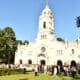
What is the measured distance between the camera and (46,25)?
7769 cm

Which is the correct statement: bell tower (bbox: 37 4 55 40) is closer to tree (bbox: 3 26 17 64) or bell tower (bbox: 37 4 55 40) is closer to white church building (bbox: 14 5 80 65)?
white church building (bbox: 14 5 80 65)

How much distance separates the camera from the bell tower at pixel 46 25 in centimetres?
7706

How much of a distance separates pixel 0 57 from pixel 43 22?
19419 millimetres

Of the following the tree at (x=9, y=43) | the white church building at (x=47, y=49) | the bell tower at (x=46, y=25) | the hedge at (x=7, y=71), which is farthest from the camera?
the tree at (x=9, y=43)

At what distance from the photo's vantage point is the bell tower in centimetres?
7706

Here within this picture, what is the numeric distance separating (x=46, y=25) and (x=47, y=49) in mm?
7029

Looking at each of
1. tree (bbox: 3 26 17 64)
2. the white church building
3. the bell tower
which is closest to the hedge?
the white church building

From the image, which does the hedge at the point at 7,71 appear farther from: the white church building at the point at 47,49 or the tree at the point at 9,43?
the tree at the point at 9,43

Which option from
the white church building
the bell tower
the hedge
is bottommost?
the hedge

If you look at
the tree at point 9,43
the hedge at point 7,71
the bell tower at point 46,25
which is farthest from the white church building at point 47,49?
the hedge at point 7,71

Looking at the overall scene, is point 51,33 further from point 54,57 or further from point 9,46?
point 9,46

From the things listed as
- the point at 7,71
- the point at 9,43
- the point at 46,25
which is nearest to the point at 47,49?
the point at 46,25

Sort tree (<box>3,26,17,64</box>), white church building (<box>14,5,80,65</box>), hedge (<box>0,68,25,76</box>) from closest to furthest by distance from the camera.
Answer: hedge (<box>0,68,25,76</box>) < white church building (<box>14,5,80,65</box>) < tree (<box>3,26,17,64</box>)

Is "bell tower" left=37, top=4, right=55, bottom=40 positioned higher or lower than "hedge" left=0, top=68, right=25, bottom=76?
higher
